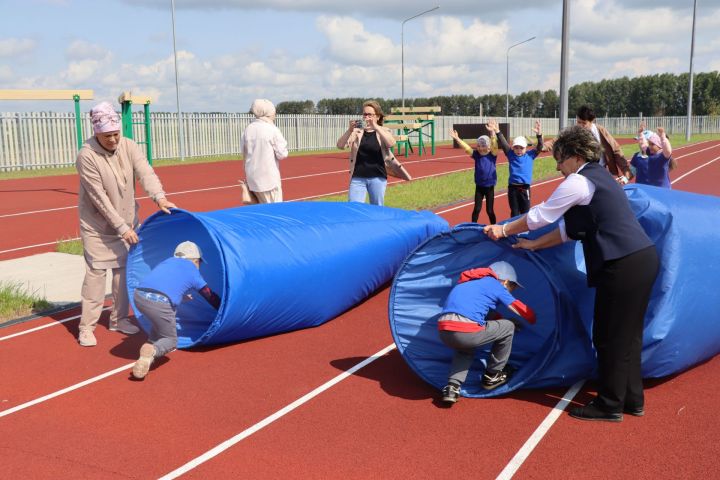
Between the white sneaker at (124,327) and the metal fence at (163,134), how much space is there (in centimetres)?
2215

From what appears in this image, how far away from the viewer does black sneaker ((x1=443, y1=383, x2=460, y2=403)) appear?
498 cm

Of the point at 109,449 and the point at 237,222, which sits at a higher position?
the point at 237,222

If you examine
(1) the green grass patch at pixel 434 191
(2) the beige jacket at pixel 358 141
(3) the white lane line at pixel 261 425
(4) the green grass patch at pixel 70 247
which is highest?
(2) the beige jacket at pixel 358 141

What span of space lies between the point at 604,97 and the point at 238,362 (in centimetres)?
10274

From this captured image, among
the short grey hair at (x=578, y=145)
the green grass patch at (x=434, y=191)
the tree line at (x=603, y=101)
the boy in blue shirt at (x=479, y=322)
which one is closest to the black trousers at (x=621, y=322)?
the boy in blue shirt at (x=479, y=322)

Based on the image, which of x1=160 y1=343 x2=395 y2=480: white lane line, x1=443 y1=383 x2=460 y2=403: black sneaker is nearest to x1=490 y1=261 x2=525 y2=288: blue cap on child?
x1=443 y1=383 x2=460 y2=403: black sneaker

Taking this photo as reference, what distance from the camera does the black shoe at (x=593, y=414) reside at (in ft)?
15.4

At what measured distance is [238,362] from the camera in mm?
6008

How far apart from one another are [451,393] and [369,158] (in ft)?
14.7

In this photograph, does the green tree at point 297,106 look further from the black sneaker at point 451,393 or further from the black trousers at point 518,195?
the black sneaker at point 451,393

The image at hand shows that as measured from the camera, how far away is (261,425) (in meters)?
4.70

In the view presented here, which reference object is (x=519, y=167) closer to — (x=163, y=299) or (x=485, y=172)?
(x=485, y=172)

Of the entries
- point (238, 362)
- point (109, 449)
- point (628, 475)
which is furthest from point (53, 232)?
point (628, 475)

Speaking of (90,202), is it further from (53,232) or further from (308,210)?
(53,232)
